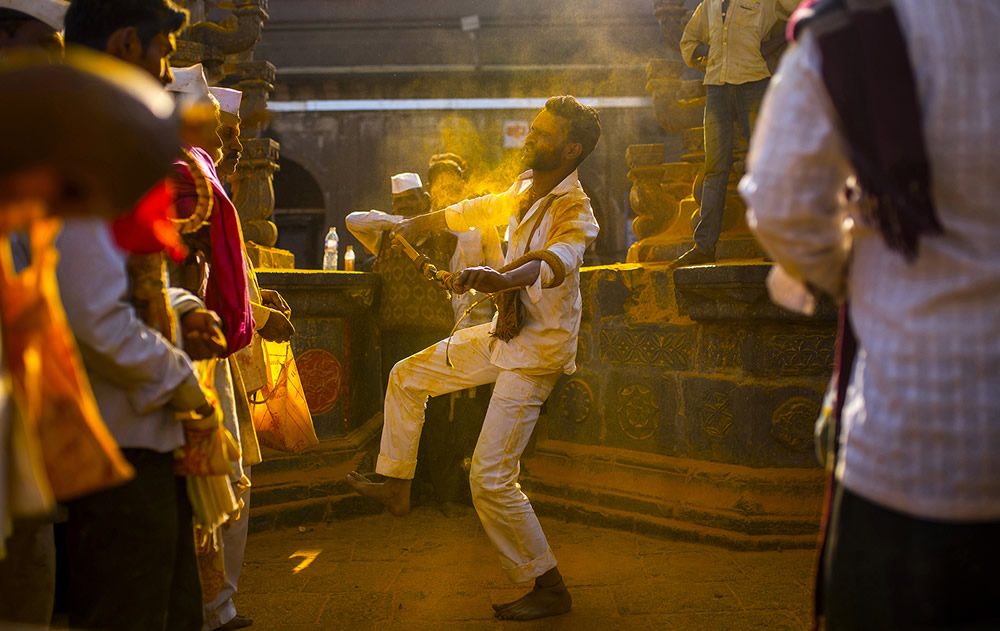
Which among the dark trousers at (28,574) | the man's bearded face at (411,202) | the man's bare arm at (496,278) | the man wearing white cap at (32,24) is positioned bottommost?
the dark trousers at (28,574)

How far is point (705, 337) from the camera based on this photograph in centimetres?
515

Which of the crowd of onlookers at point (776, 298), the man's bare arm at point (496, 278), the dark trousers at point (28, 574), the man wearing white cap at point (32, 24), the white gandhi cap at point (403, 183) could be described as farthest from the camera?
the white gandhi cap at point (403, 183)

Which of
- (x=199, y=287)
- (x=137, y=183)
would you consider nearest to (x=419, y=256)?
(x=199, y=287)

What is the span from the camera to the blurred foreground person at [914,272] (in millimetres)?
1366

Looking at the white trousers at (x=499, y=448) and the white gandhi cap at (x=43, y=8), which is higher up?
the white gandhi cap at (x=43, y=8)

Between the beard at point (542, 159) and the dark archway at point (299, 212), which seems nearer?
the beard at point (542, 159)

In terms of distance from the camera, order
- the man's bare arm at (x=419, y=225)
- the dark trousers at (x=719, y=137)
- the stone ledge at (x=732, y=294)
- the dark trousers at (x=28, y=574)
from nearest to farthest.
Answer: the dark trousers at (x=28, y=574) → the man's bare arm at (x=419, y=225) → the stone ledge at (x=732, y=294) → the dark trousers at (x=719, y=137)

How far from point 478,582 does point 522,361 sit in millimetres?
1305

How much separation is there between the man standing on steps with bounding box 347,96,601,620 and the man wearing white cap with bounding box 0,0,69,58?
1596 mm

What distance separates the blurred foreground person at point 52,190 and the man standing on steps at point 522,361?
6.98 feet

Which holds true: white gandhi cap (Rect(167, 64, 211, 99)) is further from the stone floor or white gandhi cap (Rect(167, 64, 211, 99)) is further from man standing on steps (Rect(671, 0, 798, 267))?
man standing on steps (Rect(671, 0, 798, 267))

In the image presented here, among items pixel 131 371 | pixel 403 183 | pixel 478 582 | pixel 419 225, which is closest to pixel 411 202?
pixel 403 183

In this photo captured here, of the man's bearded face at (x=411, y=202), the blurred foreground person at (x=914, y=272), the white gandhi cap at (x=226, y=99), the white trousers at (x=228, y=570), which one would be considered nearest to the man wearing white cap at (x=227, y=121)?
the white gandhi cap at (x=226, y=99)

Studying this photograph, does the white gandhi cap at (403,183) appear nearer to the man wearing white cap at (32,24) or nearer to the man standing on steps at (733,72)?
the man standing on steps at (733,72)
